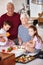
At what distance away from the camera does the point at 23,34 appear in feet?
8.71

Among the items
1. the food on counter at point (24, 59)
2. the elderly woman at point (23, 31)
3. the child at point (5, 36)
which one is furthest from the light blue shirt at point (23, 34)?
the food on counter at point (24, 59)

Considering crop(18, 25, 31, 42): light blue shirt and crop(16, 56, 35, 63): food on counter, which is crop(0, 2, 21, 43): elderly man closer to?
crop(18, 25, 31, 42): light blue shirt

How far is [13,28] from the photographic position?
114 inches

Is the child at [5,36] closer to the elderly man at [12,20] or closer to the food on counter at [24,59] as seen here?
the elderly man at [12,20]

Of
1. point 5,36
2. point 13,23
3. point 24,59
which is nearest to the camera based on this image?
point 24,59

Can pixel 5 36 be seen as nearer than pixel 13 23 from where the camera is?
Yes

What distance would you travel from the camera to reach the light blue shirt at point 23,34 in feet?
8.55

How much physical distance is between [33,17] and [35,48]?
1949 millimetres

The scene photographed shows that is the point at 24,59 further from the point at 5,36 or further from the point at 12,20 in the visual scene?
the point at 12,20

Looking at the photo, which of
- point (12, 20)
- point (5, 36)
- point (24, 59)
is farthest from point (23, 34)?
point (24, 59)

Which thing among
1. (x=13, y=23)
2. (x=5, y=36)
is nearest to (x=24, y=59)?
(x=5, y=36)

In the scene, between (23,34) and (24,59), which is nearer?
(24,59)

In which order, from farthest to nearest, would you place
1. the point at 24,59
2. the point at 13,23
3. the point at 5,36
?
1. the point at 13,23
2. the point at 5,36
3. the point at 24,59

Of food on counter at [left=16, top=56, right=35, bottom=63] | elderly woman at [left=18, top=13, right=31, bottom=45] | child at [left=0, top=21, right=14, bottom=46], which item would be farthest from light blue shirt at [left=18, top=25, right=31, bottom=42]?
food on counter at [left=16, top=56, right=35, bottom=63]
